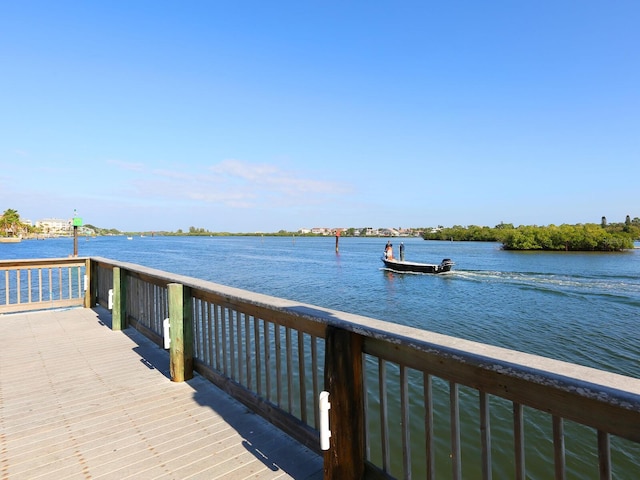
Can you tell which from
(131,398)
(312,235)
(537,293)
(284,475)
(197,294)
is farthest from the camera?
(312,235)

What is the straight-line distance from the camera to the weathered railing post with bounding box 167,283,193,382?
331 cm

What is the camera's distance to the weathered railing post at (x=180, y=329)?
331 centimetres

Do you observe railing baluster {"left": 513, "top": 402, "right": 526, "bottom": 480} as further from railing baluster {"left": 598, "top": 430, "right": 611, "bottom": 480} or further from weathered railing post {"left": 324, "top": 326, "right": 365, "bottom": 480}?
weathered railing post {"left": 324, "top": 326, "right": 365, "bottom": 480}

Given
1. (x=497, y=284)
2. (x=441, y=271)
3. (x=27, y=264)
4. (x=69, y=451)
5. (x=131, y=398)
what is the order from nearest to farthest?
(x=69, y=451) → (x=131, y=398) → (x=27, y=264) → (x=497, y=284) → (x=441, y=271)

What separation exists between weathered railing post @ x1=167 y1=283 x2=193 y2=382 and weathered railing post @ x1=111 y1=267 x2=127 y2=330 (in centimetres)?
229

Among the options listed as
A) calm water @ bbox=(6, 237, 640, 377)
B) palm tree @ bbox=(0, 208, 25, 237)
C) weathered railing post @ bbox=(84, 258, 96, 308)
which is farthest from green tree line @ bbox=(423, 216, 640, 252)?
palm tree @ bbox=(0, 208, 25, 237)

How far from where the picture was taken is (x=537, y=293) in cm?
1925

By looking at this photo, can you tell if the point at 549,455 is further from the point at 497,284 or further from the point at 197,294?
the point at 497,284

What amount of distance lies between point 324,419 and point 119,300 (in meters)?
4.44

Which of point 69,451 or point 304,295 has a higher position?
point 69,451

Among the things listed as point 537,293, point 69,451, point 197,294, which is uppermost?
point 197,294

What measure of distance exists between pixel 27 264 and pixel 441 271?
2531 cm

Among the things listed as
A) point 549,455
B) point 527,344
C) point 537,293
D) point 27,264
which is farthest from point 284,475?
point 537,293

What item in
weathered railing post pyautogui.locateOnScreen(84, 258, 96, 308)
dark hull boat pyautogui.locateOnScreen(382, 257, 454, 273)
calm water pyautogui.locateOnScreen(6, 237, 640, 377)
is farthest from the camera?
dark hull boat pyautogui.locateOnScreen(382, 257, 454, 273)
